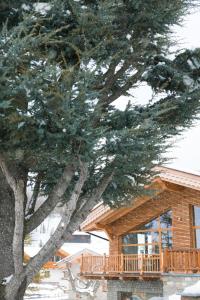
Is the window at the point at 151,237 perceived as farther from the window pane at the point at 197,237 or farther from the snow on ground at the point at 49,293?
the snow on ground at the point at 49,293

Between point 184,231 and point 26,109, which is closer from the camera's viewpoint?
point 26,109

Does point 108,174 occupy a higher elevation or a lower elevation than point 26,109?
lower

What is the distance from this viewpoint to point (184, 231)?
15156 millimetres

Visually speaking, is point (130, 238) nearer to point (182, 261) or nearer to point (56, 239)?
point (182, 261)

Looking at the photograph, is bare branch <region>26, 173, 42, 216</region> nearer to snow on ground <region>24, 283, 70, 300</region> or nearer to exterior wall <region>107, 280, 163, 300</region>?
exterior wall <region>107, 280, 163, 300</region>

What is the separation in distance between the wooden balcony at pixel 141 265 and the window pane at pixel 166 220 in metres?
1.28

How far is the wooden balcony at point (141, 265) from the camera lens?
528 inches

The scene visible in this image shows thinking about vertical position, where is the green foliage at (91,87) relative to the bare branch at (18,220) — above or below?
above

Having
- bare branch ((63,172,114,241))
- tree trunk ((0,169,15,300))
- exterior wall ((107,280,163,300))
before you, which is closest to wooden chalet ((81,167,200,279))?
exterior wall ((107,280,163,300))

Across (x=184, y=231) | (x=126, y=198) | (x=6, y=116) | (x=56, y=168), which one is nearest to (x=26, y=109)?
(x=6, y=116)

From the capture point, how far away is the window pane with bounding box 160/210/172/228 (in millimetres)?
16281

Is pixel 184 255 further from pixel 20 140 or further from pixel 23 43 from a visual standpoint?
pixel 23 43

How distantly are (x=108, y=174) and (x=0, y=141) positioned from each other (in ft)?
5.42

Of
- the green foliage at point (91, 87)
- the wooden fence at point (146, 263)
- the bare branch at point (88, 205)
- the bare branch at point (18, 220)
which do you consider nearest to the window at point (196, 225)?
the wooden fence at point (146, 263)
